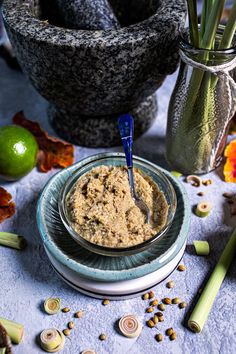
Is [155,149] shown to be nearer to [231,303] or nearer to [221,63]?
[221,63]

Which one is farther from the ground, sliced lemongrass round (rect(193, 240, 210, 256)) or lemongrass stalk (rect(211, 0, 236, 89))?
lemongrass stalk (rect(211, 0, 236, 89))

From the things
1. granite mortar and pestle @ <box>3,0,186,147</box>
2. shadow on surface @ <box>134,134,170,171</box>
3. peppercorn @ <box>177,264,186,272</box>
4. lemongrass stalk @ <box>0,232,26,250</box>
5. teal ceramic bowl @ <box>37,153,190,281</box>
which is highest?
granite mortar and pestle @ <box>3,0,186,147</box>

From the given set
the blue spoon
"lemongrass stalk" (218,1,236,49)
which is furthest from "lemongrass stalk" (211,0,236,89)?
the blue spoon

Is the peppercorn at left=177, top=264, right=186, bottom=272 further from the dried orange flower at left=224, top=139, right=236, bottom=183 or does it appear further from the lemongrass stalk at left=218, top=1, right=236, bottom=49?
the lemongrass stalk at left=218, top=1, right=236, bottom=49

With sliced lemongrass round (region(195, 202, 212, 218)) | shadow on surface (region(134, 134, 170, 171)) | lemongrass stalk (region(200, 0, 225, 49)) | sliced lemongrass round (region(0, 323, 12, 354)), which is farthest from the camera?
shadow on surface (region(134, 134, 170, 171))

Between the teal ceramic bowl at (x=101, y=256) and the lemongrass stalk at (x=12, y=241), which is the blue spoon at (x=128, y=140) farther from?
the lemongrass stalk at (x=12, y=241)

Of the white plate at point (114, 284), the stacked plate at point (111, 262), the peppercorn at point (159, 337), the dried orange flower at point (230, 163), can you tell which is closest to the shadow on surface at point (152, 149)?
the dried orange flower at point (230, 163)
